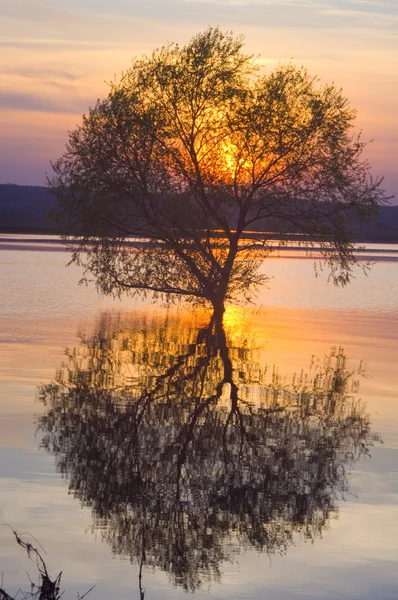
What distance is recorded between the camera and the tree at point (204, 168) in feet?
127

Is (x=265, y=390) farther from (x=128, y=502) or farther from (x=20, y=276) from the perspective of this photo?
(x=20, y=276)

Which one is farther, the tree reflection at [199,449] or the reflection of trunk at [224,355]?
the reflection of trunk at [224,355]

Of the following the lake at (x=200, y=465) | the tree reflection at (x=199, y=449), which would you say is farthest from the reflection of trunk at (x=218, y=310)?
the tree reflection at (x=199, y=449)

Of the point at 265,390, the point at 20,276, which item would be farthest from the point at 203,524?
the point at 20,276

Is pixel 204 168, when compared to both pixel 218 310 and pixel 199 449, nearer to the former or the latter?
pixel 218 310

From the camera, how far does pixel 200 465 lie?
1533 cm

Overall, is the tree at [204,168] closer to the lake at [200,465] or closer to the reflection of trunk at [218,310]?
the reflection of trunk at [218,310]

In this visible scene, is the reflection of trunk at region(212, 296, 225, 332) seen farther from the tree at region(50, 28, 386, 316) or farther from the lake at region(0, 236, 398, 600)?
the lake at region(0, 236, 398, 600)

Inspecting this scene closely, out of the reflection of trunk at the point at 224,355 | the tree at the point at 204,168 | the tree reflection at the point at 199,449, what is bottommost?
the reflection of trunk at the point at 224,355

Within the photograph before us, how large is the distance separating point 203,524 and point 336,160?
28.3 m

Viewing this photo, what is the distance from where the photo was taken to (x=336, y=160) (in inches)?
1545

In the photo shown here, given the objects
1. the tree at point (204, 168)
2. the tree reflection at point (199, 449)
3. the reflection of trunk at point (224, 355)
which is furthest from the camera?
the tree at point (204, 168)

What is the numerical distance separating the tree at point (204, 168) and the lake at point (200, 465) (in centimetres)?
682

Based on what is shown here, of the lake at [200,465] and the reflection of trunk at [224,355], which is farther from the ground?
the lake at [200,465]
